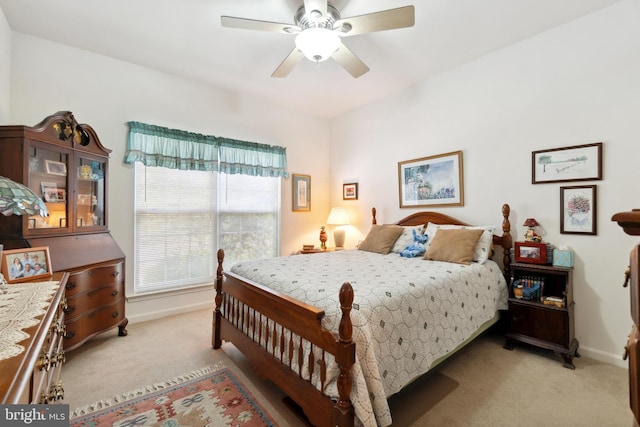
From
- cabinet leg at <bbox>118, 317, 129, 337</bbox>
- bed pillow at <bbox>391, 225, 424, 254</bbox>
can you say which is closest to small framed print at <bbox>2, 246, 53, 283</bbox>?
cabinet leg at <bbox>118, 317, 129, 337</bbox>


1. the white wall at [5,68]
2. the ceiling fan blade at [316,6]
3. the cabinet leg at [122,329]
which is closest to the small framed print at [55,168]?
the white wall at [5,68]

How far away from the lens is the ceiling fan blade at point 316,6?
6.07 ft

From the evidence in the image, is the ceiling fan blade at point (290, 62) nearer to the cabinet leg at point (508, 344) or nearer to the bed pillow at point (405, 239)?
the bed pillow at point (405, 239)

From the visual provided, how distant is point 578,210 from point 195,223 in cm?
397

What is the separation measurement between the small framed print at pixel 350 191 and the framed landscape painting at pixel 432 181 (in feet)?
2.64

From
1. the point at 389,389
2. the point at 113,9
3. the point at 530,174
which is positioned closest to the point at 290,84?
the point at 113,9

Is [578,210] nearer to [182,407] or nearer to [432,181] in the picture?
[432,181]

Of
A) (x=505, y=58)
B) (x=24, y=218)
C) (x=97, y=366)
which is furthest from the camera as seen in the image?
(x=505, y=58)

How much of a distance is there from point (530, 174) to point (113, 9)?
393 cm

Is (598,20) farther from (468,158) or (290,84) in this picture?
(290,84)

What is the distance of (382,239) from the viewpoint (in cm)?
337

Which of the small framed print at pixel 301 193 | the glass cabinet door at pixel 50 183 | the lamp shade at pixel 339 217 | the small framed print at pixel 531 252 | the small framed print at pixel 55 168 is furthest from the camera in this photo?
the small framed print at pixel 301 193

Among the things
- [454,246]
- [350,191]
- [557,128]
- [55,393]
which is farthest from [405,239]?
[55,393]

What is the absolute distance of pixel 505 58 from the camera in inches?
114
